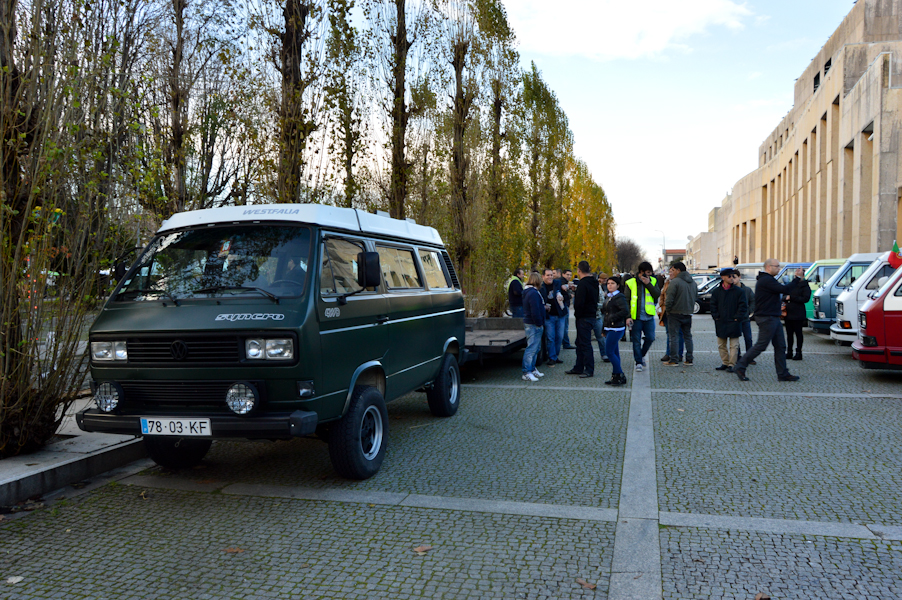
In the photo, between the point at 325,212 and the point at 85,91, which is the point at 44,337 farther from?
the point at 325,212

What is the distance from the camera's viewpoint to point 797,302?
1227 cm

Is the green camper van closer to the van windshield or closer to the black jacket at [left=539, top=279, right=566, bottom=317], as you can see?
the van windshield

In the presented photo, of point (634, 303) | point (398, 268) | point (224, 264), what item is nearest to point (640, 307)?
point (634, 303)

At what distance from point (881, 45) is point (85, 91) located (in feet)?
146

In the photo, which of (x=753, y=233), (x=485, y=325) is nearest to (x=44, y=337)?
(x=485, y=325)

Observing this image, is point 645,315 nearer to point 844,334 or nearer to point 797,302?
point 797,302

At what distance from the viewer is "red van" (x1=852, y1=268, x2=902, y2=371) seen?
948cm

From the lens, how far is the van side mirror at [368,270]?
5.30 metres

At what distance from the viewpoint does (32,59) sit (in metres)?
5.60

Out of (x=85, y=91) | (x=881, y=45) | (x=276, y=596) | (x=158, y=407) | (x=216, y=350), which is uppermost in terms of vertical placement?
(x=881, y=45)

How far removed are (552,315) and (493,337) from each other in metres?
1.71

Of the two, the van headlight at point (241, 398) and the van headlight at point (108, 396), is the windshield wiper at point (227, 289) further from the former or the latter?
the van headlight at point (108, 396)

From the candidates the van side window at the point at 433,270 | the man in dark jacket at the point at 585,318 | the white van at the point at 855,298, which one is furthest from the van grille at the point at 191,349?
the white van at the point at 855,298

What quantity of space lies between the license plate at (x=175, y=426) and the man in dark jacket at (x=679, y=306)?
9.28 m
